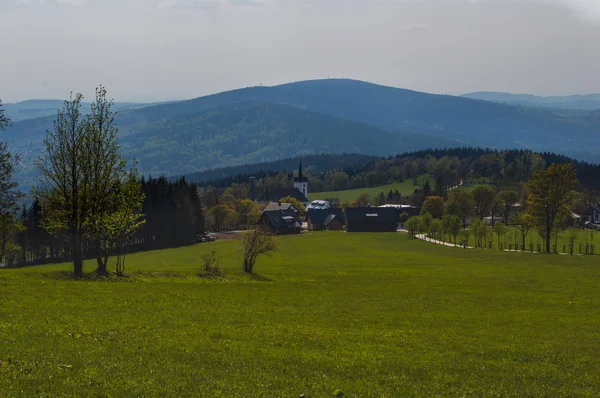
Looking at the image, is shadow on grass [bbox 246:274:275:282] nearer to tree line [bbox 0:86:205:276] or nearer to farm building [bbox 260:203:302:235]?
tree line [bbox 0:86:205:276]

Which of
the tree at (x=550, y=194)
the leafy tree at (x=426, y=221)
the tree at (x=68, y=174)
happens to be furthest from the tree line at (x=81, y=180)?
the leafy tree at (x=426, y=221)

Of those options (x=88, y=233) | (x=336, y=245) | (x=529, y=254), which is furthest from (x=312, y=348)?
(x=336, y=245)

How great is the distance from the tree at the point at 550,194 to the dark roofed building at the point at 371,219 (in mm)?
69973

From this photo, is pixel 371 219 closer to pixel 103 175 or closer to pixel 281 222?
pixel 281 222

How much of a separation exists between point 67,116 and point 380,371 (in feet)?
95.7

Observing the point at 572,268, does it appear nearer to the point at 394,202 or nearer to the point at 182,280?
the point at 182,280

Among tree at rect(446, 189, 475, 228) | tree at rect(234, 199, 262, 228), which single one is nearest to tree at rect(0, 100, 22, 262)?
tree at rect(446, 189, 475, 228)

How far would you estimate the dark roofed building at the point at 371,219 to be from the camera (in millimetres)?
149000

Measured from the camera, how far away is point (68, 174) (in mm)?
37625

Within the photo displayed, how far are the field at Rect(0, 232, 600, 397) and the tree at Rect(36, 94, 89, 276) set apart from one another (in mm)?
3698

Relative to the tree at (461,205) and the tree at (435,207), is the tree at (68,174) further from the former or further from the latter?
the tree at (435,207)

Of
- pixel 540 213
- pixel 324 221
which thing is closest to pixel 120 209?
pixel 540 213

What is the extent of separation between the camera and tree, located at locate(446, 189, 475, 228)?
131625 millimetres

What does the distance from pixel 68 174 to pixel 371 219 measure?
385 feet
